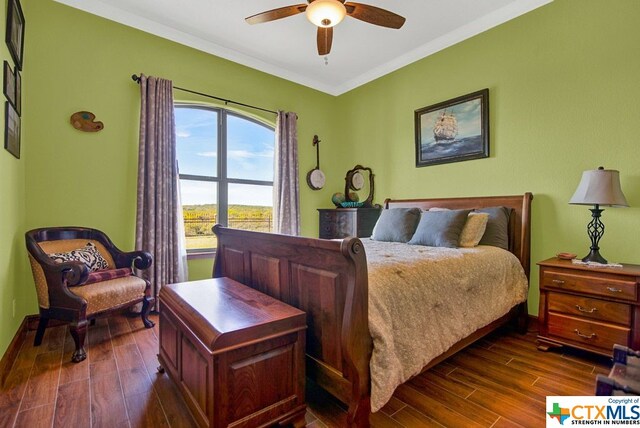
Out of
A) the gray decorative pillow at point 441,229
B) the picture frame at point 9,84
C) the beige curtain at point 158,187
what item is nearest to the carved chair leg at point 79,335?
the beige curtain at point 158,187

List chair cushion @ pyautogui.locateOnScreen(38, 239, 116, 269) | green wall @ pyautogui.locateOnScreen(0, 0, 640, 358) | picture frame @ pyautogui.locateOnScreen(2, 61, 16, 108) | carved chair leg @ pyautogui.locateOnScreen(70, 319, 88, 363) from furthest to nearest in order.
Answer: chair cushion @ pyautogui.locateOnScreen(38, 239, 116, 269), green wall @ pyautogui.locateOnScreen(0, 0, 640, 358), carved chair leg @ pyautogui.locateOnScreen(70, 319, 88, 363), picture frame @ pyautogui.locateOnScreen(2, 61, 16, 108)

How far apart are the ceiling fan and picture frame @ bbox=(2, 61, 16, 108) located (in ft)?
5.93

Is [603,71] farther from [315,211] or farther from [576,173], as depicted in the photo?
[315,211]

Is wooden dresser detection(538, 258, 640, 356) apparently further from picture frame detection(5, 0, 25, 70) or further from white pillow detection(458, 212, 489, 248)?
picture frame detection(5, 0, 25, 70)

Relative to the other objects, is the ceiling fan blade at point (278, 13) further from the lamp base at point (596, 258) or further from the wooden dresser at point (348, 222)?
the lamp base at point (596, 258)

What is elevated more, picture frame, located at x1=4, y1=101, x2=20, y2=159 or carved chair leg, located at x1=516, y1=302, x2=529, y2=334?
picture frame, located at x1=4, y1=101, x2=20, y2=159

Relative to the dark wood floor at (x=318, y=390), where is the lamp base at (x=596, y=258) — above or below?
above

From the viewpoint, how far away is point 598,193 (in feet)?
7.59

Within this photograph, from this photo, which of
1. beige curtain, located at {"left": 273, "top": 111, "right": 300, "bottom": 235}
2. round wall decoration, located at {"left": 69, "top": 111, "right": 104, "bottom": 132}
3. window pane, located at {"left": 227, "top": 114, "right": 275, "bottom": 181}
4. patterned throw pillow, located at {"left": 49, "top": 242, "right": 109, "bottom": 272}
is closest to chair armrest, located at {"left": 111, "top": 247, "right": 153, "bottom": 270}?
patterned throw pillow, located at {"left": 49, "top": 242, "right": 109, "bottom": 272}

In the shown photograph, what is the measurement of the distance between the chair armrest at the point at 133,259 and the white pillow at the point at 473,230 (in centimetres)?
297

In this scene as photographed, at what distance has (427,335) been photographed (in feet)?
5.88

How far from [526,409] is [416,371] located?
66 centimetres

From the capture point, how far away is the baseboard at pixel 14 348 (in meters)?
2.08

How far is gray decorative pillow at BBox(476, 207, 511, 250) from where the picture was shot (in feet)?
9.52
